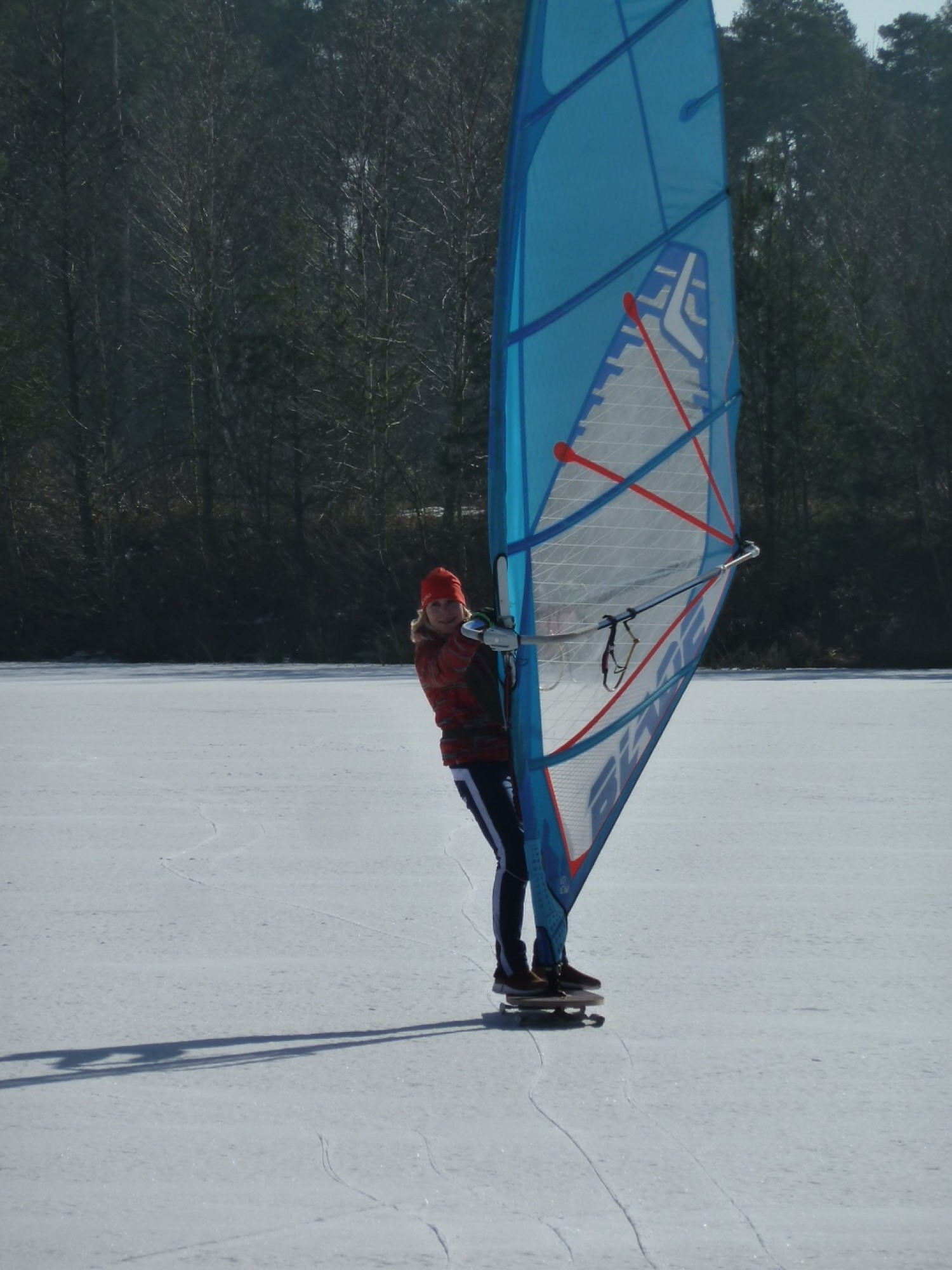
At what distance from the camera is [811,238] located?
2983 centimetres

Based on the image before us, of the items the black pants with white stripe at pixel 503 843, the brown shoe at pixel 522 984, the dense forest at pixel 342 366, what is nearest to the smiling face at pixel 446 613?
the black pants with white stripe at pixel 503 843

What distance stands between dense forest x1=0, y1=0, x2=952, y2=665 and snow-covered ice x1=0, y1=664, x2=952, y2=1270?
16323 mm

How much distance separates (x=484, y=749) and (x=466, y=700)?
5.7 inches

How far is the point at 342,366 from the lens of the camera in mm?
26828

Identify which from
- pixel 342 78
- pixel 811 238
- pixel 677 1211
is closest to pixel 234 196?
pixel 342 78

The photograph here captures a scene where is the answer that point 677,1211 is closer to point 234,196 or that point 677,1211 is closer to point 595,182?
point 595,182

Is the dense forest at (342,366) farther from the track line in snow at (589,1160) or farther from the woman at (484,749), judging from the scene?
the track line in snow at (589,1160)

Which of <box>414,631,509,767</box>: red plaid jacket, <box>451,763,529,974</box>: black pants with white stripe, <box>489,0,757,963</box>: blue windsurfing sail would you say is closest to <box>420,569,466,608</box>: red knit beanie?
<box>414,631,509,767</box>: red plaid jacket

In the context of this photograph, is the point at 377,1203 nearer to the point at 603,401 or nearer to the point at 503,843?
the point at 503,843

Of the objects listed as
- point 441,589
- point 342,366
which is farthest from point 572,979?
point 342,366

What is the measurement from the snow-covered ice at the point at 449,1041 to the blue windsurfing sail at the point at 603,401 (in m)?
0.68

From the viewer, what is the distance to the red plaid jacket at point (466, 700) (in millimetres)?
4395

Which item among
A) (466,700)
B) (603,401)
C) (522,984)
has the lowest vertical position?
(522,984)

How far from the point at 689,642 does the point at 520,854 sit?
869 millimetres
